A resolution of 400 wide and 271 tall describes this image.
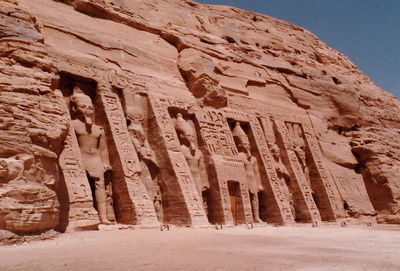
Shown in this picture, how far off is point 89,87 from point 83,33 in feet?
7.58

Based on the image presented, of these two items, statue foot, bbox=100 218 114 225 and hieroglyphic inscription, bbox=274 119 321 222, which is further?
hieroglyphic inscription, bbox=274 119 321 222

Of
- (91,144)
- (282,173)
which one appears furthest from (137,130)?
(282,173)

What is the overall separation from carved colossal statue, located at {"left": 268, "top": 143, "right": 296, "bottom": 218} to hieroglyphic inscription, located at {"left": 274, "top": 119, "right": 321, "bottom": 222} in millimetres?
383

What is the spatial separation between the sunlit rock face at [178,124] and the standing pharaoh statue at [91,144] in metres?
0.03

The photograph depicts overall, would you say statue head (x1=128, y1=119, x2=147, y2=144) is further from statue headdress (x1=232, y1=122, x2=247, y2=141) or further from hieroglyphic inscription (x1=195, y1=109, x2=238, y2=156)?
statue headdress (x1=232, y1=122, x2=247, y2=141)

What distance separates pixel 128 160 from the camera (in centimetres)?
1201

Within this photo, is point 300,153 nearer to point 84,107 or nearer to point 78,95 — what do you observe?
point 84,107

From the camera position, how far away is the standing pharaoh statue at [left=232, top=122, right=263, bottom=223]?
16.0 meters

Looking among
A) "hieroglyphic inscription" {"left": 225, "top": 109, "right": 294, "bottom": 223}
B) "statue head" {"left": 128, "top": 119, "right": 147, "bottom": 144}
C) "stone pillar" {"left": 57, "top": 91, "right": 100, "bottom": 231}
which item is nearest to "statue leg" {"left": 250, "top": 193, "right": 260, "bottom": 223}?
"hieroglyphic inscription" {"left": 225, "top": 109, "right": 294, "bottom": 223}

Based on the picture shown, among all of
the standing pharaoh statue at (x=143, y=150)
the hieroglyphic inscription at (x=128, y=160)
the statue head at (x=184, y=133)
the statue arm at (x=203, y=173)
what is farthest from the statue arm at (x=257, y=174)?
the hieroglyphic inscription at (x=128, y=160)

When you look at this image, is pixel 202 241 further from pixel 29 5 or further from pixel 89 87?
pixel 29 5

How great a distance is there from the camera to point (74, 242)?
766 centimetres

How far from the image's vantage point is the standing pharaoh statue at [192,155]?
14.2 metres

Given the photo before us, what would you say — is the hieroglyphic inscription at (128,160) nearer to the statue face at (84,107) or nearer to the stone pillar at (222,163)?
the statue face at (84,107)
